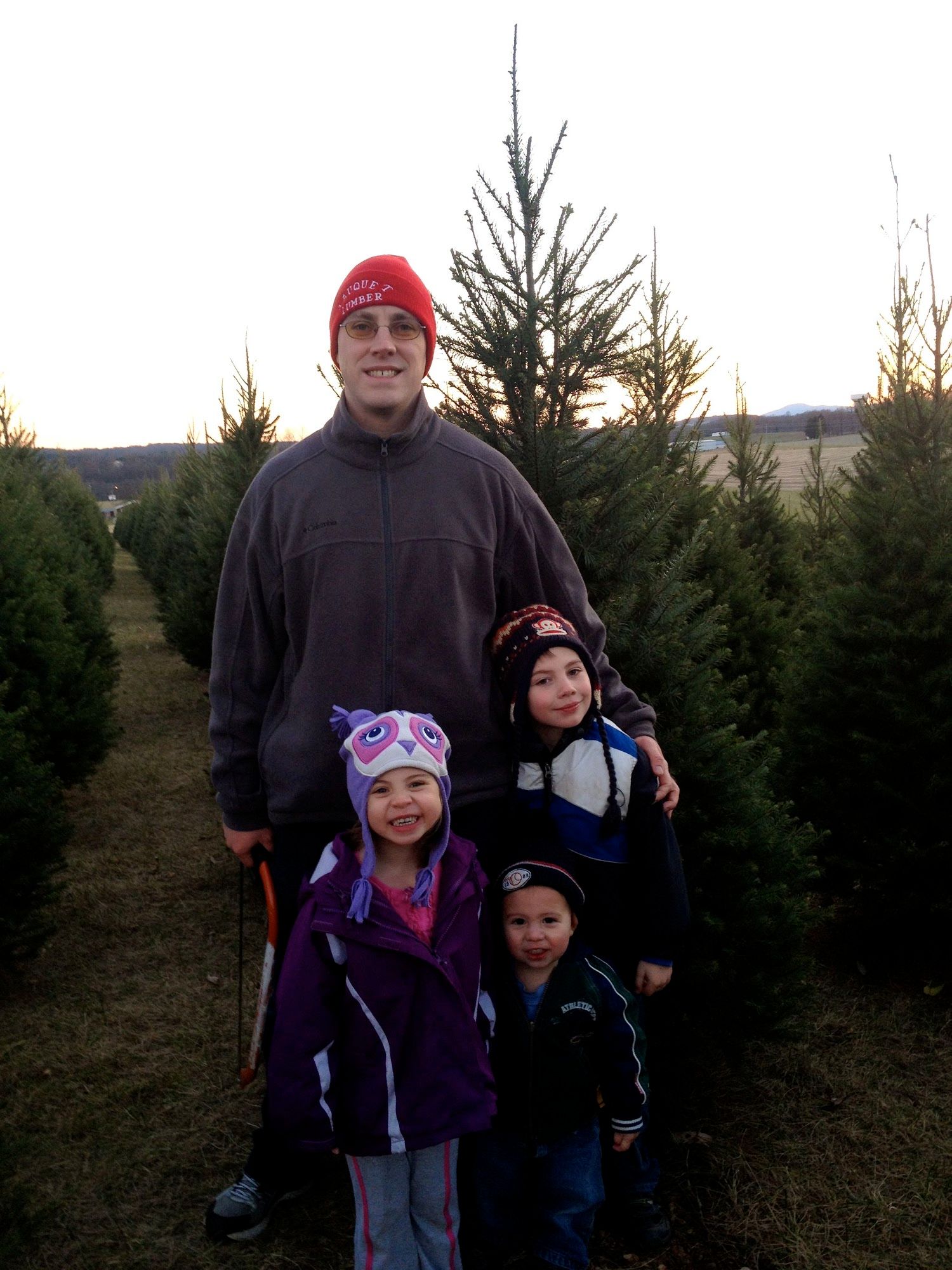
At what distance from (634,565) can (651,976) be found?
1393mm

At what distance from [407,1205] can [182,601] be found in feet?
35.3

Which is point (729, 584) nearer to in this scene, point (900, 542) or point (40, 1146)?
point (900, 542)

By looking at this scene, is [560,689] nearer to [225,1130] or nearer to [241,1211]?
[241,1211]

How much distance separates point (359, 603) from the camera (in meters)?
2.53

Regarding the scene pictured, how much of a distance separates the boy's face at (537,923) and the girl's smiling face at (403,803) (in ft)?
1.36

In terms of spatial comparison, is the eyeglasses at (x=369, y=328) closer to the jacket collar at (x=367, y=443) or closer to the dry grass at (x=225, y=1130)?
the jacket collar at (x=367, y=443)

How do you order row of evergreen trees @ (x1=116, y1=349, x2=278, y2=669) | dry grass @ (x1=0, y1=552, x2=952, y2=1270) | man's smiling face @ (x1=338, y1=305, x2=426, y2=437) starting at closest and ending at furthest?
1. man's smiling face @ (x1=338, y1=305, x2=426, y2=437)
2. dry grass @ (x1=0, y1=552, x2=952, y2=1270)
3. row of evergreen trees @ (x1=116, y1=349, x2=278, y2=669)

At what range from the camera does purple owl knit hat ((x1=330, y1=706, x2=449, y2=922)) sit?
2.29 meters

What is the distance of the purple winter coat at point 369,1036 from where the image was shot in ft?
7.50

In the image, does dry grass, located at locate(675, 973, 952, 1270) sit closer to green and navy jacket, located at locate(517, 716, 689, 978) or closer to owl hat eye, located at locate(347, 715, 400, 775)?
green and navy jacket, located at locate(517, 716, 689, 978)

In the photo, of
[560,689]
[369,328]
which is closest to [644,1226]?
[560,689]

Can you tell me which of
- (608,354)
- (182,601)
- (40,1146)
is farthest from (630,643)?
(182,601)

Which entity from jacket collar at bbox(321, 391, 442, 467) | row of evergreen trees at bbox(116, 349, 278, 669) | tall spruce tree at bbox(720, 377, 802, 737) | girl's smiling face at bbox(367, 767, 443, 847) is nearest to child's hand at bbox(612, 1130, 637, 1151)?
girl's smiling face at bbox(367, 767, 443, 847)

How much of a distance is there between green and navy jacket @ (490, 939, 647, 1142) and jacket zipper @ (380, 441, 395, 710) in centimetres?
85
